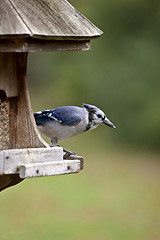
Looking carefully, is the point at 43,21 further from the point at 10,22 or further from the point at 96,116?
the point at 96,116

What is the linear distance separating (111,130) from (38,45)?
36.8 ft

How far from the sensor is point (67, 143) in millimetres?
14445

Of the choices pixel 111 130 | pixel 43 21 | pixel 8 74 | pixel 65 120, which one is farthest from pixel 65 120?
pixel 111 130

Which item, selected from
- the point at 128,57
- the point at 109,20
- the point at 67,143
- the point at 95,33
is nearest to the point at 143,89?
the point at 128,57

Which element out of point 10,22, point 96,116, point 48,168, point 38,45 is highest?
point 10,22

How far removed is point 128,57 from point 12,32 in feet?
31.6

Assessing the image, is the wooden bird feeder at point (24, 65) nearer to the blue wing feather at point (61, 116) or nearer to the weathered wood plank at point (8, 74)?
the weathered wood plank at point (8, 74)

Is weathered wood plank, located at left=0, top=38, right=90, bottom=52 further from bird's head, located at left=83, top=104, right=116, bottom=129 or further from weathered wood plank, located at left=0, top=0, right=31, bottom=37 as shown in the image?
bird's head, located at left=83, top=104, right=116, bottom=129

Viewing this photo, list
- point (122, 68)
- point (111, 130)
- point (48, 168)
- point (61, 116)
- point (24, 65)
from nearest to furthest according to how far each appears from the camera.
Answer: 1. point (48, 168)
2. point (24, 65)
3. point (61, 116)
4. point (122, 68)
5. point (111, 130)

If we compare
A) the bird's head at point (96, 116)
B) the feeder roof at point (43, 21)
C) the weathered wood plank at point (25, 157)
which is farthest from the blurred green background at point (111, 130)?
the feeder roof at point (43, 21)

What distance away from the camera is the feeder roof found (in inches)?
120

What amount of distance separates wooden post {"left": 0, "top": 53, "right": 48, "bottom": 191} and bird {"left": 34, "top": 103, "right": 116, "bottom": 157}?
981mm

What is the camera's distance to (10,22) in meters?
3.07

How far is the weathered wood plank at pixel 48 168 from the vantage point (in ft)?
10.7
